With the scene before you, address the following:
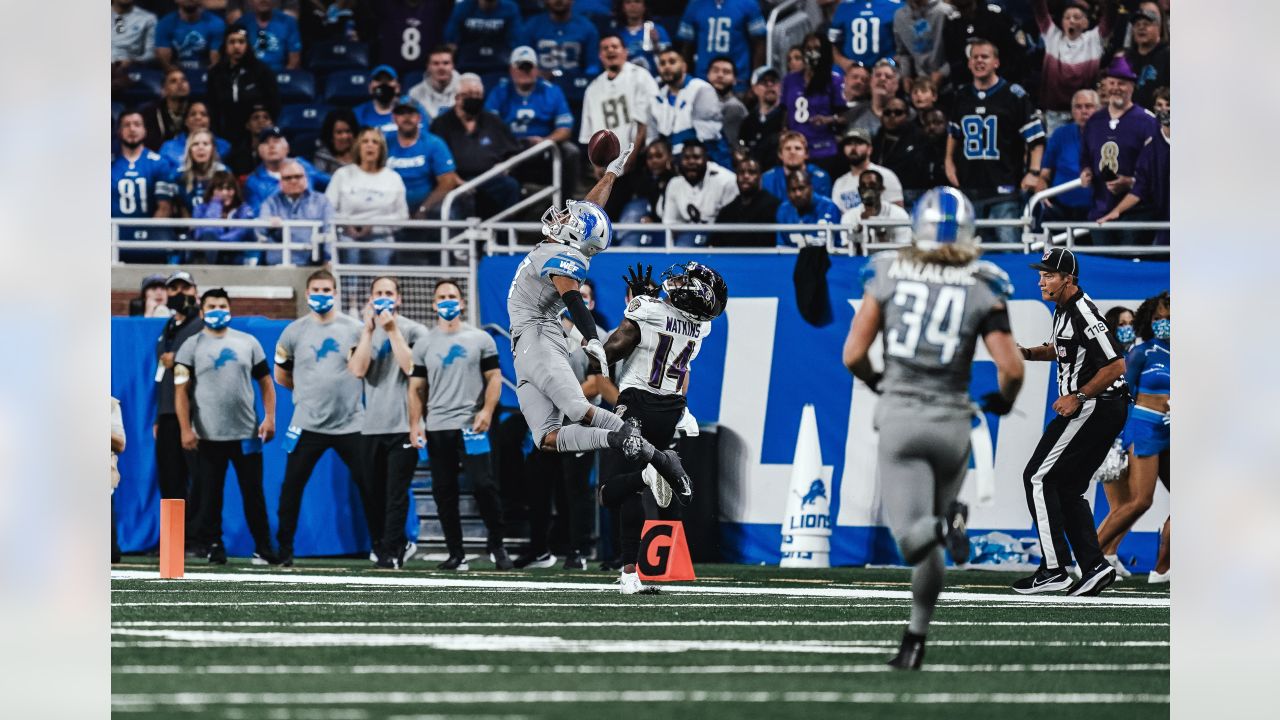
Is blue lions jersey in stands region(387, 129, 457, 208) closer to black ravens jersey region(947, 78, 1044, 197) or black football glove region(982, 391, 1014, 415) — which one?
black ravens jersey region(947, 78, 1044, 197)

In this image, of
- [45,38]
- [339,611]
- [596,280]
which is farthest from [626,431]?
[45,38]

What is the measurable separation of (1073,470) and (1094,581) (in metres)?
0.68

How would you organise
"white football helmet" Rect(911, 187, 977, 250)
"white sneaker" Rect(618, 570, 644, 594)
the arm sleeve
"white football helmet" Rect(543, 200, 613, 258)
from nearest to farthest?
"white football helmet" Rect(911, 187, 977, 250) < the arm sleeve < "white sneaker" Rect(618, 570, 644, 594) < "white football helmet" Rect(543, 200, 613, 258)

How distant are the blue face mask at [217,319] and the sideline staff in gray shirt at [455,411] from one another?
153cm

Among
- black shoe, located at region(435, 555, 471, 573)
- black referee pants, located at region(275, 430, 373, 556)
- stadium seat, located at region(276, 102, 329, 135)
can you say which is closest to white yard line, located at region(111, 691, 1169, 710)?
black shoe, located at region(435, 555, 471, 573)

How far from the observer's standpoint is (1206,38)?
5348mm

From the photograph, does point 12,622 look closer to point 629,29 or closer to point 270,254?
point 270,254

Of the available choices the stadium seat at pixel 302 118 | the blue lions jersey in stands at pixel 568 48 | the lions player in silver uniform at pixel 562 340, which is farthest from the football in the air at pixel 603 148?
the stadium seat at pixel 302 118

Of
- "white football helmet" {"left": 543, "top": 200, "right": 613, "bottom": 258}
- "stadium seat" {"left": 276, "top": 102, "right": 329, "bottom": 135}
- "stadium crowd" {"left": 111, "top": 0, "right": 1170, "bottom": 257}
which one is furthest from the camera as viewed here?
"stadium seat" {"left": 276, "top": 102, "right": 329, "bottom": 135}

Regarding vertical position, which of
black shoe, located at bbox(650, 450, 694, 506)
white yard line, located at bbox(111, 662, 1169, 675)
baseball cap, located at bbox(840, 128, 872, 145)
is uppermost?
baseball cap, located at bbox(840, 128, 872, 145)

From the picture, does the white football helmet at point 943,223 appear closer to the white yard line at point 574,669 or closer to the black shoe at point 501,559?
the white yard line at point 574,669

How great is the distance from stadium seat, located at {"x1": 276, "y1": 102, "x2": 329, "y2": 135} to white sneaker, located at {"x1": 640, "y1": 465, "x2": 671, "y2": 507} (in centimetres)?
824

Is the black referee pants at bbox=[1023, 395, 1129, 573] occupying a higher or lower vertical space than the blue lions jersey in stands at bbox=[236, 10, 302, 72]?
lower

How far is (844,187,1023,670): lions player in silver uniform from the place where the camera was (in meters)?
6.90
